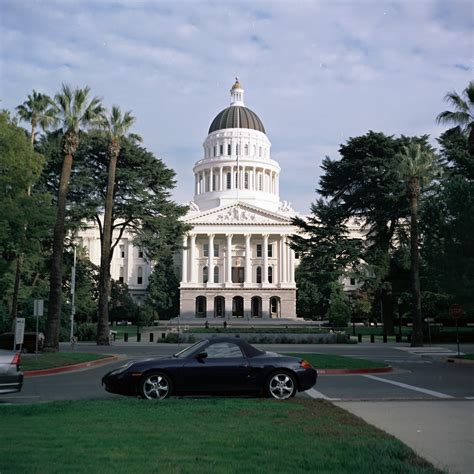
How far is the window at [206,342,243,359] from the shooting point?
38.7ft

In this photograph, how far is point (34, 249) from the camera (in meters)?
27.9

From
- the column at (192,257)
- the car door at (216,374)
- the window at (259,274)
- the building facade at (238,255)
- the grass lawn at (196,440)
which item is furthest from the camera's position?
the window at (259,274)

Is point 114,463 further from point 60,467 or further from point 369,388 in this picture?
point 369,388

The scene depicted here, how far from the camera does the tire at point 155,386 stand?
1134 cm

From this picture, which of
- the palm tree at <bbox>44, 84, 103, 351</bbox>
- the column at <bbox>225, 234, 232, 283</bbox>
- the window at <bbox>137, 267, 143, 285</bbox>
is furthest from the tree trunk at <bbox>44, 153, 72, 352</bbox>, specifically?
the window at <bbox>137, 267, 143, 285</bbox>

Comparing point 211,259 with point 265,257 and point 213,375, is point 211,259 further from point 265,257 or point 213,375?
point 213,375

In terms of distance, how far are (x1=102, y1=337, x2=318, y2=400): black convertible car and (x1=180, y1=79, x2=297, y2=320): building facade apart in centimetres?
7498

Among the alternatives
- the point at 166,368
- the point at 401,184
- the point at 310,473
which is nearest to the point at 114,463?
the point at 310,473

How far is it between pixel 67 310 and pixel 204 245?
188 ft

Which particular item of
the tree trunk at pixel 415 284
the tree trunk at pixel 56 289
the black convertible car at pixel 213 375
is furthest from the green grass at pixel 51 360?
the tree trunk at pixel 415 284

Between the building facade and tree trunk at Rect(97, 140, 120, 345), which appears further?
the building facade

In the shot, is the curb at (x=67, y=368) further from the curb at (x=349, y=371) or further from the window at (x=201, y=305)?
the window at (x=201, y=305)

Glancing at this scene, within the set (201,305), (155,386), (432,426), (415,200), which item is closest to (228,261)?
(201,305)

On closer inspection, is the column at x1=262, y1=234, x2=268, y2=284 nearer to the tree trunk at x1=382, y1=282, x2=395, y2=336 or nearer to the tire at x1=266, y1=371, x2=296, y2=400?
the tree trunk at x1=382, y1=282, x2=395, y2=336
